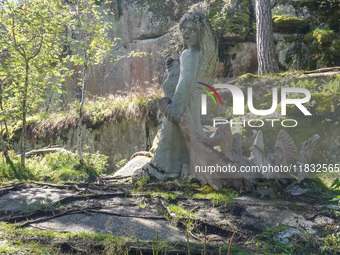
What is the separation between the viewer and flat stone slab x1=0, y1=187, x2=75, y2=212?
15.1ft

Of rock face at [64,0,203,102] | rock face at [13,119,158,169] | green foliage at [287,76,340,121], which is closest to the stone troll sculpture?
green foliage at [287,76,340,121]

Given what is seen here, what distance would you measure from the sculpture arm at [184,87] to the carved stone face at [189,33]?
18 cm

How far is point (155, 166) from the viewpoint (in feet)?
20.1

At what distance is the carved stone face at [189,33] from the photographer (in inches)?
233

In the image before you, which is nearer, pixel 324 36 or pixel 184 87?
pixel 184 87

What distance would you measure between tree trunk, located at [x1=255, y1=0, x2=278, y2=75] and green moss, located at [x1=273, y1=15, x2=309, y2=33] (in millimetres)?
1835

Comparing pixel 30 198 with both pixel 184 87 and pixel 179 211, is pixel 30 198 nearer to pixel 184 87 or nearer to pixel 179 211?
pixel 179 211

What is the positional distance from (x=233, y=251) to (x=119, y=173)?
587 centimetres

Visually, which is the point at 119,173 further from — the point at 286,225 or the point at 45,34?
the point at 286,225

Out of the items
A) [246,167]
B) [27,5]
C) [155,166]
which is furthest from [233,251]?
[27,5]

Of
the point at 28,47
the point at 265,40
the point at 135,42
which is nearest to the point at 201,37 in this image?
the point at 28,47

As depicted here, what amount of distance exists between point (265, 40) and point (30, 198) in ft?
29.7

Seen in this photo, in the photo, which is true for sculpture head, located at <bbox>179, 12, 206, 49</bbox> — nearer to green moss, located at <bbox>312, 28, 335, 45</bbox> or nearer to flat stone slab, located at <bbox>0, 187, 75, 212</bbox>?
flat stone slab, located at <bbox>0, 187, 75, 212</bbox>

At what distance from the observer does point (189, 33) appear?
592 centimetres
